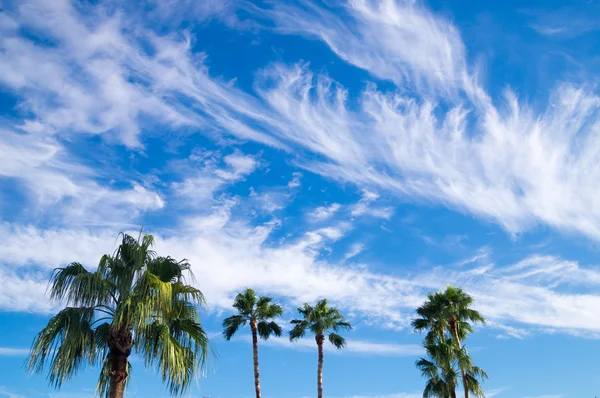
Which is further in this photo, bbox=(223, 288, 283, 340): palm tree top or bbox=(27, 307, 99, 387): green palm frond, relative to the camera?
bbox=(223, 288, 283, 340): palm tree top

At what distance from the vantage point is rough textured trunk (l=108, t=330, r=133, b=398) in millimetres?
15875

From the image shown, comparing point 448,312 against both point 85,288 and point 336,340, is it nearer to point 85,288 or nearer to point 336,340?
point 336,340

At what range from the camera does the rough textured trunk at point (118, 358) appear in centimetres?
1588

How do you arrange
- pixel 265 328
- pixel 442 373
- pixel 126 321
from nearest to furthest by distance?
pixel 126 321 → pixel 442 373 → pixel 265 328

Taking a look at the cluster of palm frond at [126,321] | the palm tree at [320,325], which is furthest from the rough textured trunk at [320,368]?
the cluster of palm frond at [126,321]

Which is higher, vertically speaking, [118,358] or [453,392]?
[453,392]

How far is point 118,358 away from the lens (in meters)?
16.1

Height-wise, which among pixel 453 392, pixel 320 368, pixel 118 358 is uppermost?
pixel 320 368

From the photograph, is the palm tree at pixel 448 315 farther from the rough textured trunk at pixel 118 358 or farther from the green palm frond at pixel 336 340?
the rough textured trunk at pixel 118 358

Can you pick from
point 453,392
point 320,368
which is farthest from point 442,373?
point 320,368

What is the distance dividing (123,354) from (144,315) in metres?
1.59

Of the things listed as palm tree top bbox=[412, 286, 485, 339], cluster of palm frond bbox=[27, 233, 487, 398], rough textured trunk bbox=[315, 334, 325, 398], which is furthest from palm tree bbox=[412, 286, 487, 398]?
cluster of palm frond bbox=[27, 233, 487, 398]

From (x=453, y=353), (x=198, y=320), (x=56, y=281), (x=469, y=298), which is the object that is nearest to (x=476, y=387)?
(x=453, y=353)

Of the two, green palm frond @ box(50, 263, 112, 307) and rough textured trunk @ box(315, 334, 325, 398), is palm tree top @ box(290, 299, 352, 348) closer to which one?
rough textured trunk @ box(315, 334, 325, 398)
